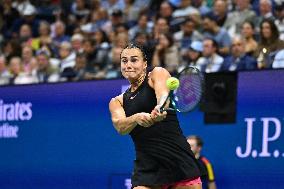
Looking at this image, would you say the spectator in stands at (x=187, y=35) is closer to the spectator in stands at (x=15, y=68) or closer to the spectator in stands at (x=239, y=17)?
the spectator in stands at (x=239, y=17)

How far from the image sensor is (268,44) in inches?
403

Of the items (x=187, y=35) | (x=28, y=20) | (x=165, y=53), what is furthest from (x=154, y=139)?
(x=28, y=20)

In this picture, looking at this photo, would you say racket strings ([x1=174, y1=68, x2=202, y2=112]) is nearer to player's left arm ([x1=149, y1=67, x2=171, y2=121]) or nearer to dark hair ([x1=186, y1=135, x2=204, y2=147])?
player's left arm ([x1=149, y1=67, x2=171, y2=121])

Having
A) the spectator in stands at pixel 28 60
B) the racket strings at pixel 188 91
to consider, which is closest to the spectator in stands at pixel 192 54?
the spectator in stands at pixel 28 60

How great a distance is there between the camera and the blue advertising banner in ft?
31.9

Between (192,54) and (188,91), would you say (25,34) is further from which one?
(188,91)

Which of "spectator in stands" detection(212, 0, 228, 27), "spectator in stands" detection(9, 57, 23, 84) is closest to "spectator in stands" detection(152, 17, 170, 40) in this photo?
"spectator in stands" detection(212, 0, 228, 27)

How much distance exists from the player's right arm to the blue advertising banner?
128 inches

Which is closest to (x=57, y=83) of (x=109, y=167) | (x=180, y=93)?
(x=109, y=167)

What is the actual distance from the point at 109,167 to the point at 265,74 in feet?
9.25

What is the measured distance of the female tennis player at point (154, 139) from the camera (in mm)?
6750

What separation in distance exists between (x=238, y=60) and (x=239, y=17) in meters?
2.12

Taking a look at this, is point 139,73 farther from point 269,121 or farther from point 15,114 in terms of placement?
point 15,114

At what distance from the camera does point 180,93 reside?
7465 millimetres
